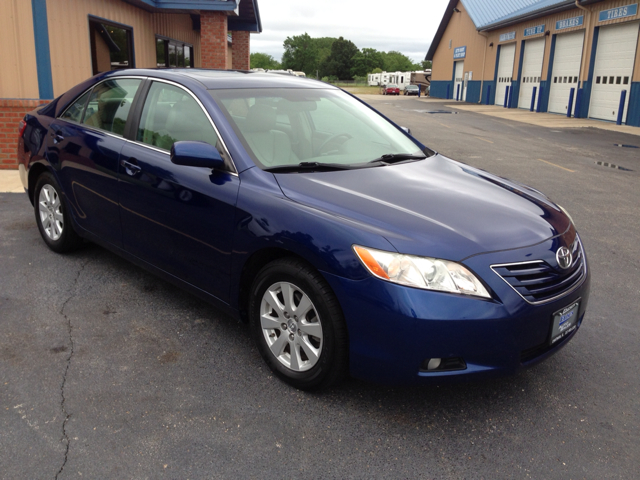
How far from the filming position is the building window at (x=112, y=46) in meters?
12.9

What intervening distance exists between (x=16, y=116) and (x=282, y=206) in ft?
25.9

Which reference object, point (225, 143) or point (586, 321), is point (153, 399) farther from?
point (586, 321)

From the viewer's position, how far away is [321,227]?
287 cm

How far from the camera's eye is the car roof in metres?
3.93

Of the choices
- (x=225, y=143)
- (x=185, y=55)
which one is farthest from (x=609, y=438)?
(x=185, y=55)

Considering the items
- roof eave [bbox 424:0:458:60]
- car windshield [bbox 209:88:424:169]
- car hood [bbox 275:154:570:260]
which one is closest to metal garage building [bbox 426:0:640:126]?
roof eave [bbox 424:0:458:60]

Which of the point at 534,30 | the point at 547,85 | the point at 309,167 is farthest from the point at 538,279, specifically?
the point at 534,30

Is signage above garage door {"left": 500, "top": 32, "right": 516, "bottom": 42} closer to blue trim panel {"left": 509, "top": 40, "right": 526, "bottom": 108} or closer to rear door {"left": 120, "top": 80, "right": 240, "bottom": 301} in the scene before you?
blue trim panel {"left": 509, "top": 40, "right": 526, "bottom": 108}

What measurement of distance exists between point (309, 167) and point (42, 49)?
25.7 feet

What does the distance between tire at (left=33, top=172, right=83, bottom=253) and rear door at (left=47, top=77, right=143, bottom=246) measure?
0.22 metres

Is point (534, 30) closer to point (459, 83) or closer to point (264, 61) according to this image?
point (459, 83)

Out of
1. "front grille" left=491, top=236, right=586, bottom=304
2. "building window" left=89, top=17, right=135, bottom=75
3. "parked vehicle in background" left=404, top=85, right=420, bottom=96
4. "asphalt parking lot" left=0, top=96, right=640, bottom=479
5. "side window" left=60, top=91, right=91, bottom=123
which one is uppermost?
"building window" left=89, top=17, right=135, bottom=75

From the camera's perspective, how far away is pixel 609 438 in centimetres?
280

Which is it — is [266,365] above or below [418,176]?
below
